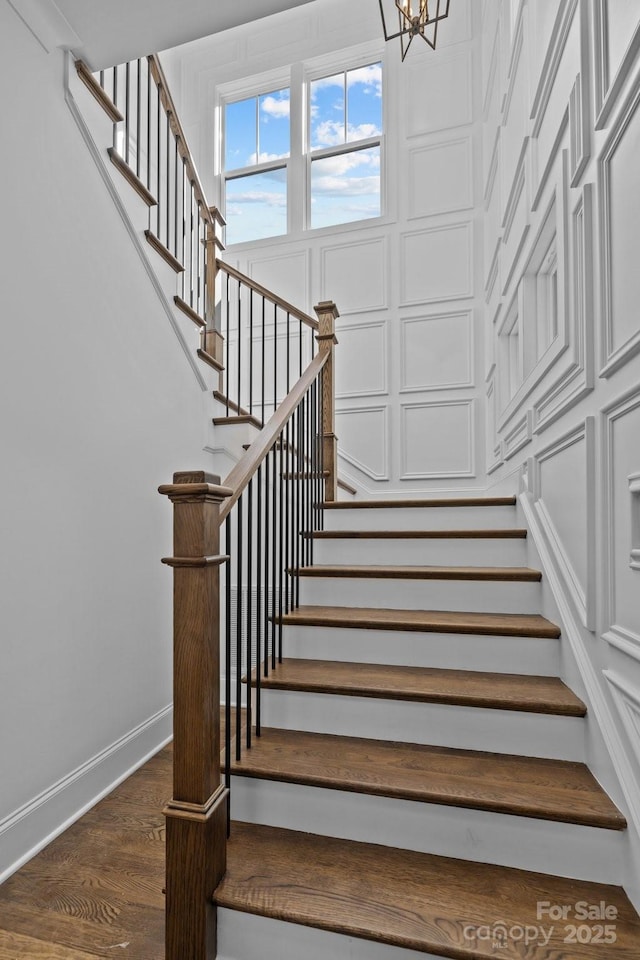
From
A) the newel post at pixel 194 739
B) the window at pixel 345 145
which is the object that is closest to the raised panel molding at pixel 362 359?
the window at pixel 345 145

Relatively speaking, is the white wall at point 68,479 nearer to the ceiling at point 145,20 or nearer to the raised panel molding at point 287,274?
the ceiling at point 145,20

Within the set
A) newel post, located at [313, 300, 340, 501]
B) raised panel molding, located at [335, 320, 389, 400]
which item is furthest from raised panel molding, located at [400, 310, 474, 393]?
newel post, located at [313, 300, 340, 501]

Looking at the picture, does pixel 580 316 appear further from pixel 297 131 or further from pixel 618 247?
pixel 297 131

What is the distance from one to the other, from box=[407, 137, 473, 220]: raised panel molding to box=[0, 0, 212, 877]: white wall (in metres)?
2.85

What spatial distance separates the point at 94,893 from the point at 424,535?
1657 millimetres

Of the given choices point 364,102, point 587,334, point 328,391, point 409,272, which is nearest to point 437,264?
point 409,272

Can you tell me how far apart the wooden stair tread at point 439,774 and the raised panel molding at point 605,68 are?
1686mm

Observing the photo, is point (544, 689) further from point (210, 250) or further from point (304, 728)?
point (210, 250)

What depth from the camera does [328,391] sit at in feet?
9.89

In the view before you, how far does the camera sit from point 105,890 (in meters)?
1.51

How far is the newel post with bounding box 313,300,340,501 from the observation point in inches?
116

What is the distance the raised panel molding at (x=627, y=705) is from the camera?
1.13 m

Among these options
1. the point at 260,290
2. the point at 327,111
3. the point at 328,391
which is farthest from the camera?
the point at 327,111

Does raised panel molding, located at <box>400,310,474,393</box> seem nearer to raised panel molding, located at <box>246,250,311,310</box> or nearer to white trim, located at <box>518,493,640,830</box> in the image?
raised panel molding, located at <box>246,250,311,310</box>
